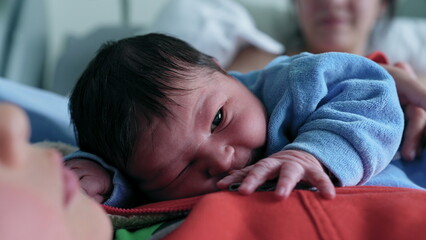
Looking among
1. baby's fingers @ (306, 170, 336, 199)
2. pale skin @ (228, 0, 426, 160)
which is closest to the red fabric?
baby's fingers @ (306, 170, 336, 199)

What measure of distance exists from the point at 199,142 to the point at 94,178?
190 millimetres

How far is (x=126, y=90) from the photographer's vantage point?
604mm

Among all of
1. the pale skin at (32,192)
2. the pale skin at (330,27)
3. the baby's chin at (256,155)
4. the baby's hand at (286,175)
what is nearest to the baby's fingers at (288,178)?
the baby's hand at (286,175)

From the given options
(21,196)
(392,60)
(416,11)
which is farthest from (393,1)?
(21,196)

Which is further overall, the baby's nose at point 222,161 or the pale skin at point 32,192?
the baby's nose at point 222,161

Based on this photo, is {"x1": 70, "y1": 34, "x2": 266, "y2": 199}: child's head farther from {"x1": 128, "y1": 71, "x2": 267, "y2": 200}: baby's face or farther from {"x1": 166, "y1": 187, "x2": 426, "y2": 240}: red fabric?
{"x1": 166, "y1": 187, "x2": 426, "y2": 240}: red fabric

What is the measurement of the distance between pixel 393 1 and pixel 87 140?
4.91ft

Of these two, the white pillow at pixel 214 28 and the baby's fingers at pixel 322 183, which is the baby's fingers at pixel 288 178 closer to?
the baby's fingers at pixel 322 183

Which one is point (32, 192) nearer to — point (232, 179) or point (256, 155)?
point (232, 179)

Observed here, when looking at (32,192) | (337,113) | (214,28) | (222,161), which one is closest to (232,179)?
(222,161)

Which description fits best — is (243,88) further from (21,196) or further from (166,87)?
(21,196)

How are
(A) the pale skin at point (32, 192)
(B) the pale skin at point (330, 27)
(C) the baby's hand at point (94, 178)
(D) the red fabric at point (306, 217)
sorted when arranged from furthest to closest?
(B) the pale skin at point (330, 27)
(C) the baby's hand at point (94, 178)
(D) the red fabric at point (306, 217)
(A) the pale skin at point (32, 192)

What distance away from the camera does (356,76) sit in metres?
0.70

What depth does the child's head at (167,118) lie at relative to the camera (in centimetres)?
60
